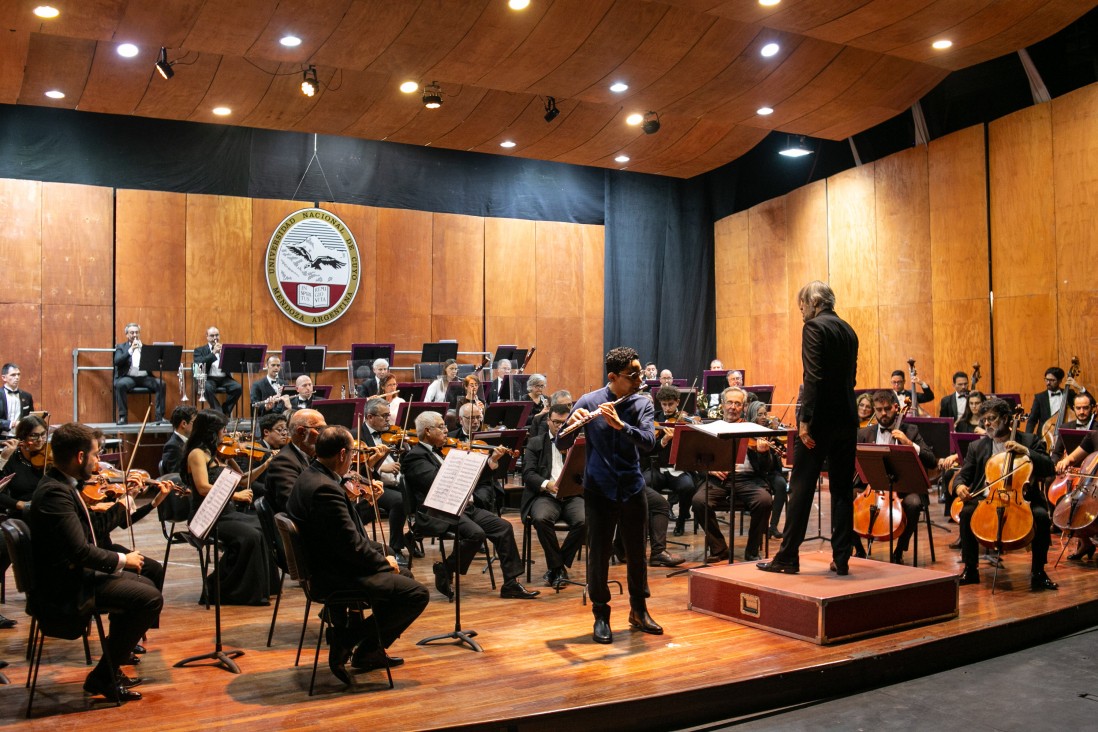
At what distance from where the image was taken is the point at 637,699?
3523mm

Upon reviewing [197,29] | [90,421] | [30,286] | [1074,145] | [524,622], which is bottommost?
[524,622]

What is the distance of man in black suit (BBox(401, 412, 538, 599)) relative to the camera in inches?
205

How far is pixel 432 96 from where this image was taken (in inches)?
392

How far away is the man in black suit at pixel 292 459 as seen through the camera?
460 cm

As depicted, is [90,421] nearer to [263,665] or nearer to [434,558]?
[434,558]

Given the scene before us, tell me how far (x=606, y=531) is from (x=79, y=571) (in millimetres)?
2214

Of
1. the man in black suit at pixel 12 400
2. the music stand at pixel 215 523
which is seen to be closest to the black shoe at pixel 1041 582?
the music stand at pixel 215 523

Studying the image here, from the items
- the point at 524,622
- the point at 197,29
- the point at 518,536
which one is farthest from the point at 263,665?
the point at 197,29

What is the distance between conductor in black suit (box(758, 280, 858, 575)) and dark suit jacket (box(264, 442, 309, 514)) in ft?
8.08

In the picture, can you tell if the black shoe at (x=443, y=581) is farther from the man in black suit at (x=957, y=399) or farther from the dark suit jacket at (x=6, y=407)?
the man in black suit at (x=957, y=399)

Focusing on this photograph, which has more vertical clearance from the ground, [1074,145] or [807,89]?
[807,89]

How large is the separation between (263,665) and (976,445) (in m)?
4.16

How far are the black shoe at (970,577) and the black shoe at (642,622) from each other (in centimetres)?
207

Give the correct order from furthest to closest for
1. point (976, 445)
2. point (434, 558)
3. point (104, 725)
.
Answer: point (434, 558), point (976, 445), point (104, 725)
